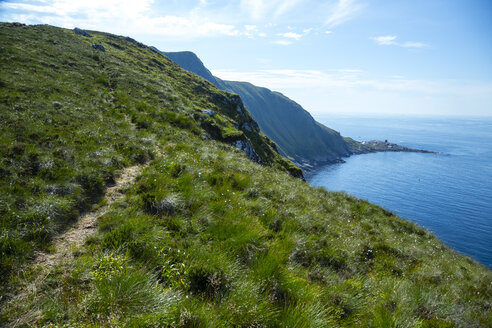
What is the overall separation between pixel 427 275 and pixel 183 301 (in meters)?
8.94

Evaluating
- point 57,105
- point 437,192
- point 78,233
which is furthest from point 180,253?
point 437,192

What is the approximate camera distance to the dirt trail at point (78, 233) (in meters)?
4.41

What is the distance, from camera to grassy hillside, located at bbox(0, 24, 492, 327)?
330cm

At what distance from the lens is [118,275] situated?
11.5 ft

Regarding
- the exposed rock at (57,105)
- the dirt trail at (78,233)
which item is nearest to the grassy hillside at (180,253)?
the dirt trail at (78,233)

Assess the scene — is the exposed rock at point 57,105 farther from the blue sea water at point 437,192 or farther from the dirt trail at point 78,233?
the blue sea water at point 437,192

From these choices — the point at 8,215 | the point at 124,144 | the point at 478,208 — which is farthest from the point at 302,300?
the point at 478,208

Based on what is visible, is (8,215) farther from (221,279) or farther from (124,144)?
(124,144)

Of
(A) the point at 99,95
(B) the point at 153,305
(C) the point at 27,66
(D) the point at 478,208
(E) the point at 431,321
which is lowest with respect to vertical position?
(D) the point at 478,208

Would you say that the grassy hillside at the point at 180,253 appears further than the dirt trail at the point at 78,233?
No

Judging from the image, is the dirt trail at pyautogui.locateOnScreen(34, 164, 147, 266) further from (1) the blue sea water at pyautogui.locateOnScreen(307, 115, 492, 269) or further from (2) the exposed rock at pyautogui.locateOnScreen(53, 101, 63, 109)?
(1) the blue sea water at pyautogui.locateOnScreen(307, 115, 492, 269)

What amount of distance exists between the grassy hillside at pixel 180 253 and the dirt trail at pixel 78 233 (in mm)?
132

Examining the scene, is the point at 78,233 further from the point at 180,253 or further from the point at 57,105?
the point at 57,105

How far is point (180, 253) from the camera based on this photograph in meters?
4.52
